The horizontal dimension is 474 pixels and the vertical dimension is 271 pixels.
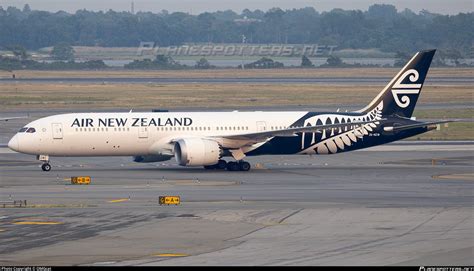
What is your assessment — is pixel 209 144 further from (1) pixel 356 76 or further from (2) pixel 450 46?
(2) pixel 450 46

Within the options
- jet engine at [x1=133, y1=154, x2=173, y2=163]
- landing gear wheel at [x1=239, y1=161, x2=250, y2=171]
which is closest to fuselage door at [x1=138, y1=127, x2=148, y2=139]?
jet engine at [x1=133, y1=154, x2=173, y2=163]

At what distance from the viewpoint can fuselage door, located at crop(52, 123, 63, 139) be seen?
57094 millimetres

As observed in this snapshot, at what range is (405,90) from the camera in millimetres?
60656

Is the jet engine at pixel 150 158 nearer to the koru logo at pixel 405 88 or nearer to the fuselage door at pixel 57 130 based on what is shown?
the fuselage door at pixel 57 130

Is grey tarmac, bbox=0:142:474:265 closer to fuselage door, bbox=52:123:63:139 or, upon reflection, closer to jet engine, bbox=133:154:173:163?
jet engine, bbox=133:154:173:163

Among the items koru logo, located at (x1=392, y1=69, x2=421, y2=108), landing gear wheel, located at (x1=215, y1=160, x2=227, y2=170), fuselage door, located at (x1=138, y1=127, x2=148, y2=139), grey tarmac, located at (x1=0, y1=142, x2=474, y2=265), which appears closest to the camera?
grey tarmac, located at (x1=0, y1=142, x2=474, y2=265)

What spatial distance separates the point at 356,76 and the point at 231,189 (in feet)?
355

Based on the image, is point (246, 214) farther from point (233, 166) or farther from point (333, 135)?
point (333, 135)

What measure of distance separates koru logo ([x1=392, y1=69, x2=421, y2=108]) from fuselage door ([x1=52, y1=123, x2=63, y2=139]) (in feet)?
62.5

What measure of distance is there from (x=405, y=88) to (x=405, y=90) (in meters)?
0.12

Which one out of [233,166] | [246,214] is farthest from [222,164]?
[246,214]

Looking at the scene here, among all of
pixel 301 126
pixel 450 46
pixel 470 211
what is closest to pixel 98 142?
pixel 301 126

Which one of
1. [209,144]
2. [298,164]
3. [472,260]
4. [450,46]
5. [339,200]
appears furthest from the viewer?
[450,46]

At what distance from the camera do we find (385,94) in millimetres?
60406
